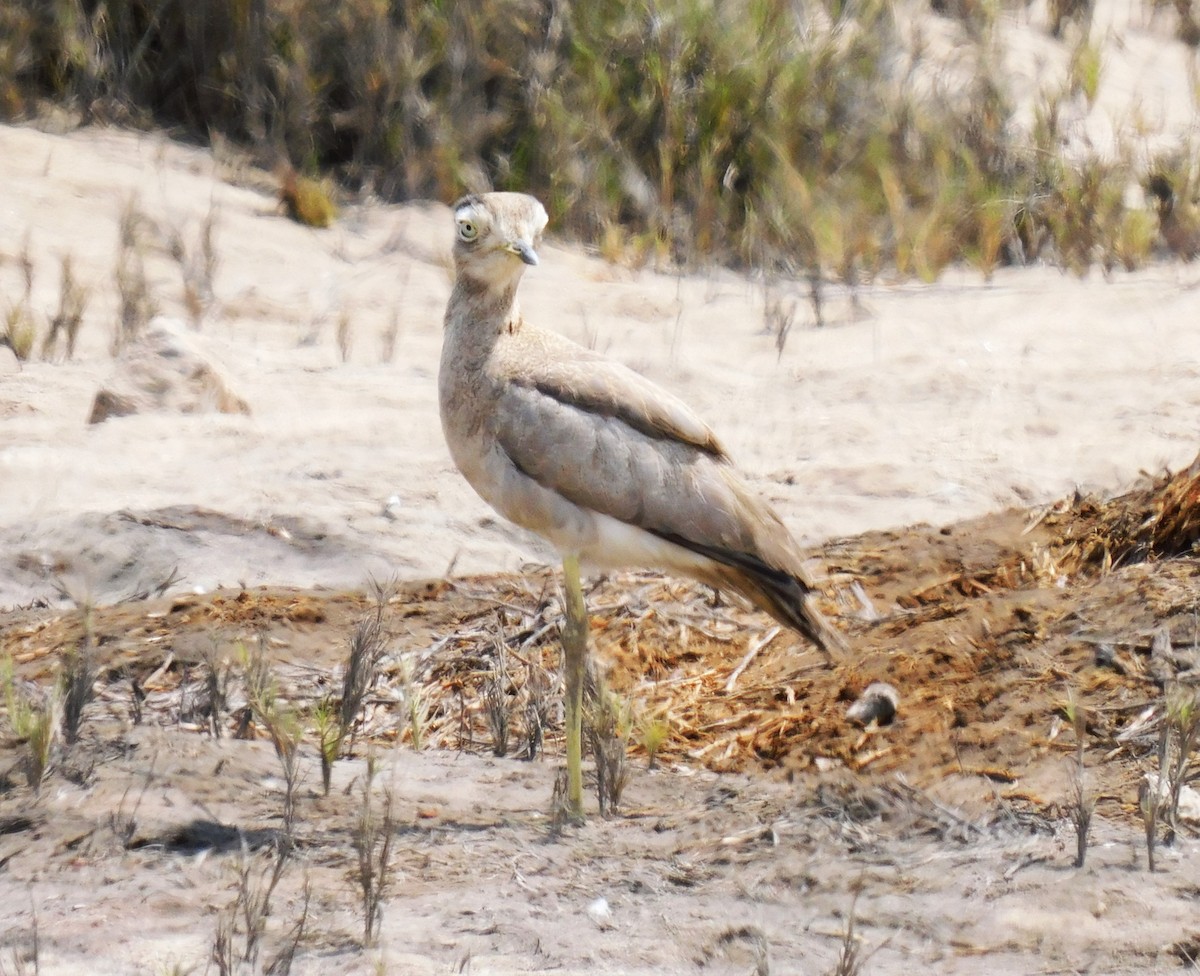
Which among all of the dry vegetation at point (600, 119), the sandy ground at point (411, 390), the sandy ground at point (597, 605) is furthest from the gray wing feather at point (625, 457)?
the dry vegetation at point (600, 119)

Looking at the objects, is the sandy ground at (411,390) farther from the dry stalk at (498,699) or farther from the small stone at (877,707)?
the small stone at (877,707)

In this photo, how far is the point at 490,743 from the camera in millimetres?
4816

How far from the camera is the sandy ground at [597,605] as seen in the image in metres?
3.59

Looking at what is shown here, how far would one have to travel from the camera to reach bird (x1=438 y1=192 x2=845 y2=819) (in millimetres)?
4484

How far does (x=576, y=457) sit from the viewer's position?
4.48 meters

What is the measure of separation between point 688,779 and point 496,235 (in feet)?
4.84

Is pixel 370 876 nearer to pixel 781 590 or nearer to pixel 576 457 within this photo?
pixel 576 457

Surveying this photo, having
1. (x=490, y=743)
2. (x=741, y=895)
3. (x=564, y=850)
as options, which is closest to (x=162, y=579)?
(x=490, y=743)

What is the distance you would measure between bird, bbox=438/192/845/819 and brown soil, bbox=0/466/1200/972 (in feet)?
1.28

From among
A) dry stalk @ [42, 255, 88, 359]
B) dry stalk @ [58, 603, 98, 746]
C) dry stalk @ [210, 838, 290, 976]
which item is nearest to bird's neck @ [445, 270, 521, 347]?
dry stalk @ [58, 603, 98, 746]

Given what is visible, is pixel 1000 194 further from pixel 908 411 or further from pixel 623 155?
pixel 908 411

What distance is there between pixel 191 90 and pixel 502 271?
6.12 metres

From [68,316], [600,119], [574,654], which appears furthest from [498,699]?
[600,119]

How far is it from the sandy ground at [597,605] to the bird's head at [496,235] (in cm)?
121
